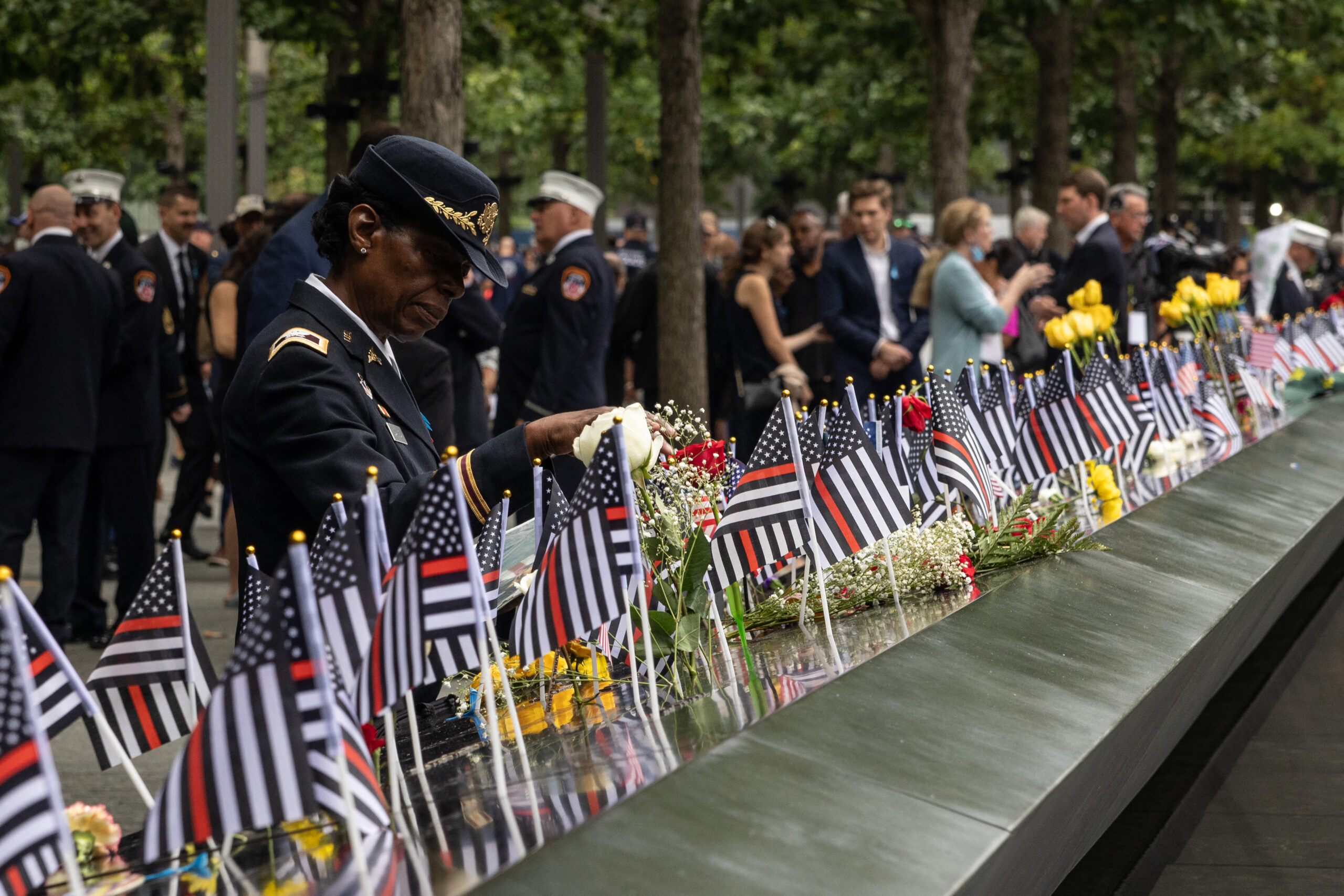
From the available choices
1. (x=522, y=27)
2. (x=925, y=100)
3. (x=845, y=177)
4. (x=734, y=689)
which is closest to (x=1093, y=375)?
(x=734, y=689)

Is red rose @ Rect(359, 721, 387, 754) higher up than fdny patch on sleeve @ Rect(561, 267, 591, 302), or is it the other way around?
fdny patch on sleeve @ Rect(561, 267, 591, 302)

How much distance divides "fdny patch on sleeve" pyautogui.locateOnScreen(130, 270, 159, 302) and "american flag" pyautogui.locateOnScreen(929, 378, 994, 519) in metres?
5.38

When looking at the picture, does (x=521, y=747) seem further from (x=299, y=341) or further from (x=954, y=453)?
(x=954, y=453)

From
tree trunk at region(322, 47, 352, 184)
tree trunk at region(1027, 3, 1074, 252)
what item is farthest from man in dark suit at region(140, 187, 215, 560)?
tree trunk at region(1027, 3, 1074, 252)

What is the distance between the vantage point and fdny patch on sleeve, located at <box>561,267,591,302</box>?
7.86 metres

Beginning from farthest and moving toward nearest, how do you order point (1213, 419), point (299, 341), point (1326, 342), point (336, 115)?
point (336, 115), point (1326, 342), point (1213, 419), point (299, 341)

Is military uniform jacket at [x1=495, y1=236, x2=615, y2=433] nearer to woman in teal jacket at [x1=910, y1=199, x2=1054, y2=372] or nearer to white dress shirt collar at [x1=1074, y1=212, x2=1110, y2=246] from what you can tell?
woman in teal jacket at [x1=910, y1=199, x2=1054, y2=372]

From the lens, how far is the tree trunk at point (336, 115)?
13.9 m

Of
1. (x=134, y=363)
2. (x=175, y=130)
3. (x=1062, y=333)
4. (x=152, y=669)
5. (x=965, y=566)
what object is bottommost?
(x=965, y=566)

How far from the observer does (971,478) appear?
485 cm

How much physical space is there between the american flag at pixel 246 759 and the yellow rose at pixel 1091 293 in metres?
5.90

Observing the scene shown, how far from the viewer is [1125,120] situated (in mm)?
22609

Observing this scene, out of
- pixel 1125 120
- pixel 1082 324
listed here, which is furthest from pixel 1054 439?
pixel 1125 120

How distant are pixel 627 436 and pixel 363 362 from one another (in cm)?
63
